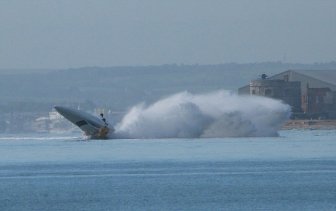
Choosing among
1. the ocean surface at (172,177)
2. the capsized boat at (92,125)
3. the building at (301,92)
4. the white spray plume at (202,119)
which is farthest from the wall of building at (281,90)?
the ocean surface at (172,177)

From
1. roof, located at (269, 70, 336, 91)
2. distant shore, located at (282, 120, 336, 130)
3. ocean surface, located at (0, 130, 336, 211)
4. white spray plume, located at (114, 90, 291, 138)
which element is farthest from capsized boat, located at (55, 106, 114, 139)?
roof, located at (269, 70, 336, 91)

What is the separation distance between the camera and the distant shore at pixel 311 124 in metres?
164

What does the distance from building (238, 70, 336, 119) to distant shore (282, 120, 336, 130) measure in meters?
2.41

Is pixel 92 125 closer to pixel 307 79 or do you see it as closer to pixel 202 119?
pixel 202 119

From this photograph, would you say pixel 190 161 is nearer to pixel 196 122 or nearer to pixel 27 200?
pixel 27 200

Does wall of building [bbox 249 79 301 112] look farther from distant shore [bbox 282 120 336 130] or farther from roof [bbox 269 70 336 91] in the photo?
roof [bbox 269 70 336 91]

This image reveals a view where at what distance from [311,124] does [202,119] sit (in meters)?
58.1

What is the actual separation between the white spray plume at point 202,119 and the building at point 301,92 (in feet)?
172

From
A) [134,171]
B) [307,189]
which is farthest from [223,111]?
[307,189]

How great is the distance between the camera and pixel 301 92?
17900 centimetres

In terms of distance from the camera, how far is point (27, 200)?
59.0 metres

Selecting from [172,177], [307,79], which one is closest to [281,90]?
[307,79]

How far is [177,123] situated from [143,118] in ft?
7.63

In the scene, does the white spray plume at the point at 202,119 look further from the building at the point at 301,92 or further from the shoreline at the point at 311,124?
the building at the point at 301,92
